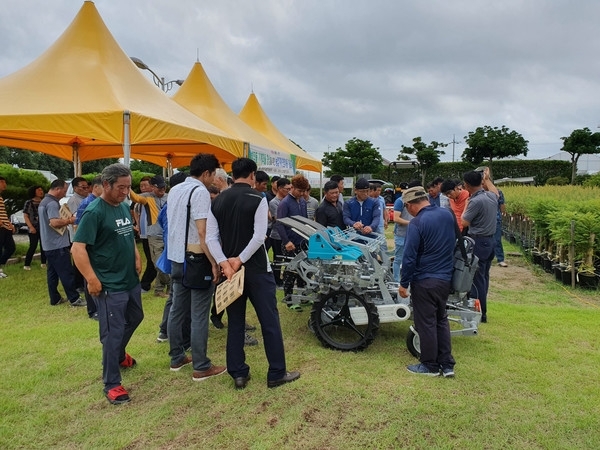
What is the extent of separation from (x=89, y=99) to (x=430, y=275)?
18.5ft

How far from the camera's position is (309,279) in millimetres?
4219

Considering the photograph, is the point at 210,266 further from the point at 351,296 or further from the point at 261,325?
the point at 351,296

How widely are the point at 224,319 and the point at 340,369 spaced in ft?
6.30

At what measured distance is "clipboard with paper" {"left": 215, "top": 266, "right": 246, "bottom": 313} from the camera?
3008mm

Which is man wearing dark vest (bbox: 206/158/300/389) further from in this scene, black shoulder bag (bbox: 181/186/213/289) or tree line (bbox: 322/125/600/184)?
tree line (bbox: 322/125/600/184)

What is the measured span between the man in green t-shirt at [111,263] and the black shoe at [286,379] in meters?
1.07

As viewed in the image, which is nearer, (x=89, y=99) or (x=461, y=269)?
(x=461, y=269)

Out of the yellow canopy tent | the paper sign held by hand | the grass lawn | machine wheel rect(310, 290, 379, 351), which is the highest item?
the yellow canopy tent

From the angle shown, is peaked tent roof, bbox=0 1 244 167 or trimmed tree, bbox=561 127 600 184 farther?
trimmed tree, bbox=561 127 600 184

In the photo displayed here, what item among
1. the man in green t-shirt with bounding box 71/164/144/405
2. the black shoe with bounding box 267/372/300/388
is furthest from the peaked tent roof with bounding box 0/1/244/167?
the black shoe with bounding box 267/372/300/388

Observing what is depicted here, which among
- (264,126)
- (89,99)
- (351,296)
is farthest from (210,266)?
(264,126)

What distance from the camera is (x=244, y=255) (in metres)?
3.09

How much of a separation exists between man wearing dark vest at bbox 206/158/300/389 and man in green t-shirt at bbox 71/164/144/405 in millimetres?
653

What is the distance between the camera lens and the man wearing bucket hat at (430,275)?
11.3ft
